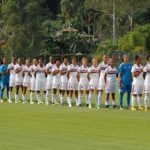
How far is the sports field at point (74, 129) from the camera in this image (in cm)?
1659

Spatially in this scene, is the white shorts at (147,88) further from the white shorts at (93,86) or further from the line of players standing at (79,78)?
the white shorts at (93,86)

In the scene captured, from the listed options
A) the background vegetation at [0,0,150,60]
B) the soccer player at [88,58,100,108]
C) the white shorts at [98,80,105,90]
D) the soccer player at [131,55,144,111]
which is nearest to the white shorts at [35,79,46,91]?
the soccer player at [88,58,100,108]

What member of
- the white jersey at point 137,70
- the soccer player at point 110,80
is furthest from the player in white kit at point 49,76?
the white jersey at point 137,70

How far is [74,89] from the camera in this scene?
32.2 metres

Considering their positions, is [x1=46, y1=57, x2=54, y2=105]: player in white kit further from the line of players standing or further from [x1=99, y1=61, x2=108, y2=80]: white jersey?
[x1=99, y1=61, x2=108, y2=80]: white jersey

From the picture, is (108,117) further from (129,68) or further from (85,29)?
(85,29)

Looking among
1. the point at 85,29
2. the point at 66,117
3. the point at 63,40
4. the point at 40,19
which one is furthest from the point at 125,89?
the point at 85,29

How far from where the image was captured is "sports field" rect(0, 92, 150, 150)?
16.6 metres

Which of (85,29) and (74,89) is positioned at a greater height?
(85,29)

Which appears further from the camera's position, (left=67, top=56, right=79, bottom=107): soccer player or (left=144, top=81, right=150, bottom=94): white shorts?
(left=67, top=56, right=79, bottom=107): soccer player

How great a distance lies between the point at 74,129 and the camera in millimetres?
20219

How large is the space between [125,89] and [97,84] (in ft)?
6.39

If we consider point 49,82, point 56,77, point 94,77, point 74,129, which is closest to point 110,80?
point 94,77

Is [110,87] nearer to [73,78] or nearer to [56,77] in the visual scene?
[73,78]
